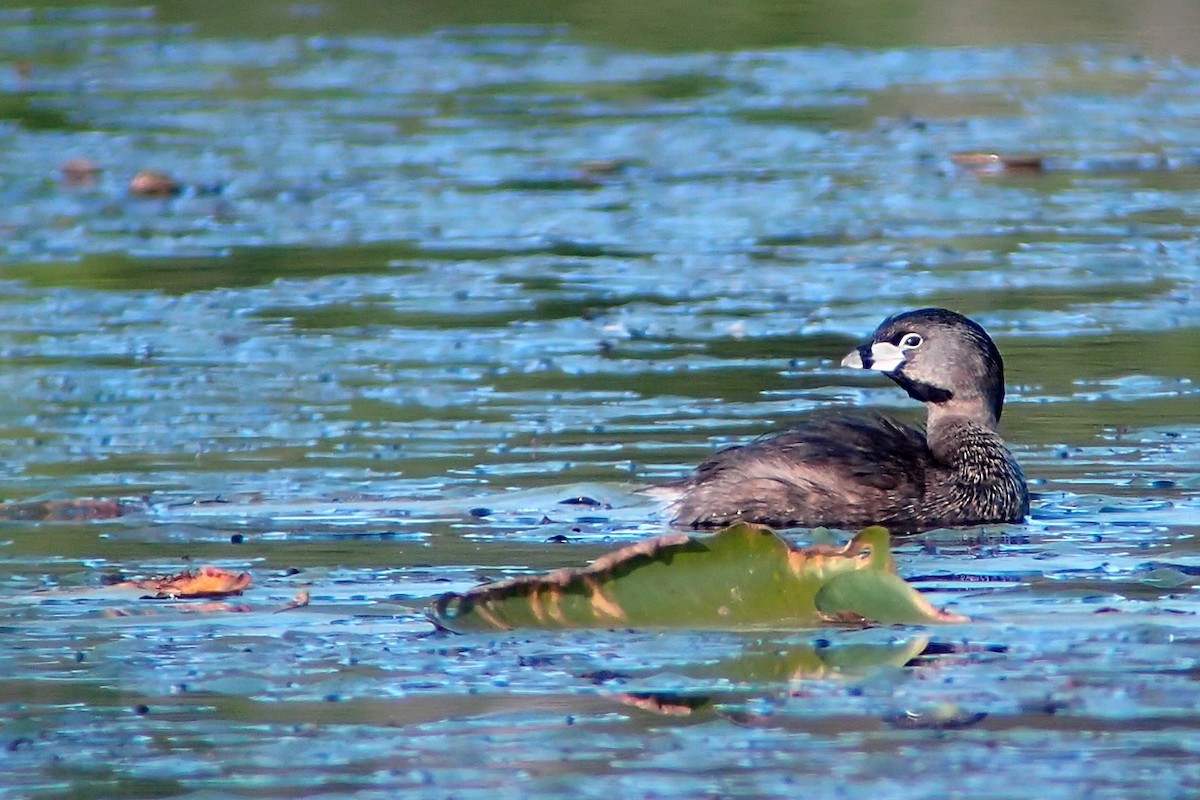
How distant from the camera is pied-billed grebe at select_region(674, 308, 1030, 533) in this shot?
8.57m

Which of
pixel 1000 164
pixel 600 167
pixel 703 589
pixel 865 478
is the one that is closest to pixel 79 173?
pixel 600 167

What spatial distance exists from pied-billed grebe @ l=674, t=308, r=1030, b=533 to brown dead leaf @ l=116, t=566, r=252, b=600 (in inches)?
70.5

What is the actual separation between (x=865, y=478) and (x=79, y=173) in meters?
10.1

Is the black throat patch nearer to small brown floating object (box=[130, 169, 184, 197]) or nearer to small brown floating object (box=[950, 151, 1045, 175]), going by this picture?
small brown floating object (box=[950, 151, 1045, 175])

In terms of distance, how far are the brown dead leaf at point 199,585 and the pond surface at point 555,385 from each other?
9 centimetres

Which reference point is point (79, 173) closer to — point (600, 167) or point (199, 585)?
point (600, 167)

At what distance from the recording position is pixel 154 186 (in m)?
16.7

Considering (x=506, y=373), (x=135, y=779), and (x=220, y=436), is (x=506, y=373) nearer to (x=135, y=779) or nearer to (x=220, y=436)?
(x=220, y=436)

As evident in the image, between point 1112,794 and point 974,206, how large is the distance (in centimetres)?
1066

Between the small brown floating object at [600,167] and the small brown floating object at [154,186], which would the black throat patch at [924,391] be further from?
the small brown floating object at [154,186]

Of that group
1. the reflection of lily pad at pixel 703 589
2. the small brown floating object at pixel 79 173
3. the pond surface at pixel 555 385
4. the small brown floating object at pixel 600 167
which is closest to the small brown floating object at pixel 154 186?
the pond surface at pixel 555 385

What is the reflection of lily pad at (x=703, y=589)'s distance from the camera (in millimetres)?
6430

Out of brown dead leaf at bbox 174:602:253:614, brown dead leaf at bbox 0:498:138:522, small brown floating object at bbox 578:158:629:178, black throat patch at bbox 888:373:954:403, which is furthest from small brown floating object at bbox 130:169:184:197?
brown dead leaf at bbox 174:602:253:614

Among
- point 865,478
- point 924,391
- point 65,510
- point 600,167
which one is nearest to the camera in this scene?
point 65,510
